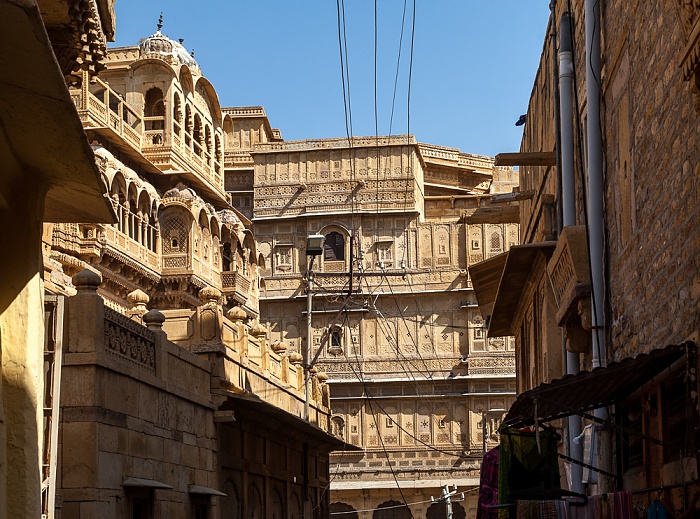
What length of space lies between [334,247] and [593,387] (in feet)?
126

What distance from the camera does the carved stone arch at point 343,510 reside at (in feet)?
142

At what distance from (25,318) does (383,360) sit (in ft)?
130

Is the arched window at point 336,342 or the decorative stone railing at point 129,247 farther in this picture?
the arched window at point 336,342

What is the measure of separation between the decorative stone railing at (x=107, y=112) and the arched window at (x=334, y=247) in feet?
47.4

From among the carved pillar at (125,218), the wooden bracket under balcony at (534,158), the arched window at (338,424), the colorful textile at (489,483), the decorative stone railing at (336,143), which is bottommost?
the colorful textile at (489,483)

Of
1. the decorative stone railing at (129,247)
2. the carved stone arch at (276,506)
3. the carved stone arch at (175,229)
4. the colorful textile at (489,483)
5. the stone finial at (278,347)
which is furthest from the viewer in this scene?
the carved stone arch at (175,229)

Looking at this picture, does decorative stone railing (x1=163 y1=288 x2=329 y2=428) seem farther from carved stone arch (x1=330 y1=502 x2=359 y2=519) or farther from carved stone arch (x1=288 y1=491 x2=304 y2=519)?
carved stone arch (x1=330 y1=502 x2=359 y2=519)

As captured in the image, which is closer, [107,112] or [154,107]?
[107,112]

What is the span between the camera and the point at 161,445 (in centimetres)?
1435

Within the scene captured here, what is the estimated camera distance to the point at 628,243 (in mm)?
9055

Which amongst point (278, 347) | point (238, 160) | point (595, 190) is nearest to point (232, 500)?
point (278, 347)

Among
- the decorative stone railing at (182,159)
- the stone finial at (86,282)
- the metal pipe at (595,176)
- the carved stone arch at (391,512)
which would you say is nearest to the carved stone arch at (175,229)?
the decorative stone railing at (182,159)

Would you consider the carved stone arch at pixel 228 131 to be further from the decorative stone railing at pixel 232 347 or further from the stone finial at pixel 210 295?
the stone finial at pixel 210 295

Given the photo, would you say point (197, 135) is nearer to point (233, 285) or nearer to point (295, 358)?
point (233, 285)
